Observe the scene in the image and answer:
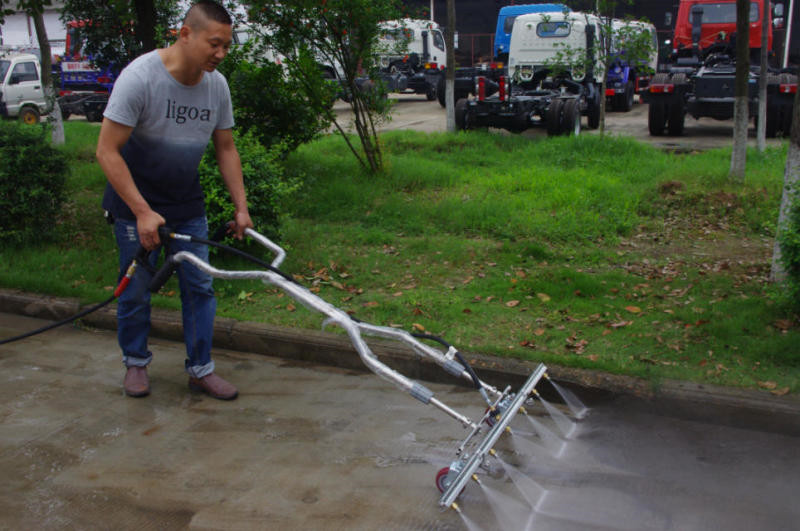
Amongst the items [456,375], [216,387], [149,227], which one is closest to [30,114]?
[216,387]

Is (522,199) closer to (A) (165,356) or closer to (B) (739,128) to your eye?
(B) (739,128)

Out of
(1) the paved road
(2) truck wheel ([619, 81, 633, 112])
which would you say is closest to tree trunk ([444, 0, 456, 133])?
(1) the paved road

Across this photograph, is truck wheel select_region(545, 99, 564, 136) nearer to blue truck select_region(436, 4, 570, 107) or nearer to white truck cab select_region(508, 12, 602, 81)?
blue truck select_region(436, 4, 570, 107)

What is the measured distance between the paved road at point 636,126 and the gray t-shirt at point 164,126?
6248mm

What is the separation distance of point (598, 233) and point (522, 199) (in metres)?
1.31

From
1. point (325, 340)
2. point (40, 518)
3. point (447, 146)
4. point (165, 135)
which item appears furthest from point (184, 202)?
point (447, 146)

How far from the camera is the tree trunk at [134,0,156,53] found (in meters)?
7.76

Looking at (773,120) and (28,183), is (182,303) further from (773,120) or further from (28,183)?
(773,120)

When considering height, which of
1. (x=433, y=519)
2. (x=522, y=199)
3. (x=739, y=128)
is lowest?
(x=433, y=519)

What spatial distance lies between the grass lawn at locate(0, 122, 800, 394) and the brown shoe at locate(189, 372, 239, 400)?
89cm

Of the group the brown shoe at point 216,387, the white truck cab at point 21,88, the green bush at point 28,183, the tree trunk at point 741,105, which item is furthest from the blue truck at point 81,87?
the brown shoe at point 216,387

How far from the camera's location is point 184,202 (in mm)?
4113

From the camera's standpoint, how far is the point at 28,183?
6.73 meters

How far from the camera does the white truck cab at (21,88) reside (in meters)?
18.9
